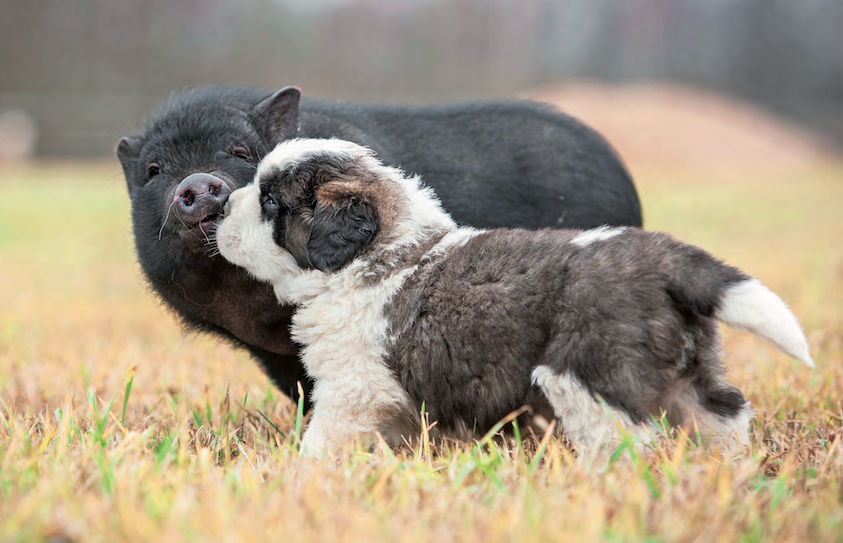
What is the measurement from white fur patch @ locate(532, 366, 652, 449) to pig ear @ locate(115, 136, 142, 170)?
93.1 inches

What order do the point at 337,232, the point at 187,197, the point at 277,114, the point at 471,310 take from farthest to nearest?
Answer: the point at 277,114 → the point at 187,197 → the point at 337,232 → the point at 471,310

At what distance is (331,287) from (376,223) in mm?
303

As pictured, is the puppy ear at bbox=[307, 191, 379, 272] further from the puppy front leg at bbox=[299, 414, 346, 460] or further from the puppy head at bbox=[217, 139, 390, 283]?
the puppy front leg at bbox=[299, 414, 346, 460]

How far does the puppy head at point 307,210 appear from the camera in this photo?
3289mm

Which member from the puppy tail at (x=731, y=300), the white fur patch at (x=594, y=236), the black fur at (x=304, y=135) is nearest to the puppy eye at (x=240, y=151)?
the black fur at (x=304, y=135)

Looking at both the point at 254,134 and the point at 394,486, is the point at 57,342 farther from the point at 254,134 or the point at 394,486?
the point at 394,486

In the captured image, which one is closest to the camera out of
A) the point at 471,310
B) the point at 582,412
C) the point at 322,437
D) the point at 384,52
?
the point at 582,412

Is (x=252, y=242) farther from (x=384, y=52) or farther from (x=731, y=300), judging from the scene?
(x=384, y=52)

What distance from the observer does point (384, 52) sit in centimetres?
2400

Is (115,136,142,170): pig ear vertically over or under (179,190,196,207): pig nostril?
over

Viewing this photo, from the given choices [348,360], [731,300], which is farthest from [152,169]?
[731,300]

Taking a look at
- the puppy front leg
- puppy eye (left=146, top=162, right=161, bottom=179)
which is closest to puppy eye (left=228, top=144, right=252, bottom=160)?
puppy eye (left=146, top=162, right=161, bottom=179)

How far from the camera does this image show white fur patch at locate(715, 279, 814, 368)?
2.69 metres

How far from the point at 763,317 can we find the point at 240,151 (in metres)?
2.39
